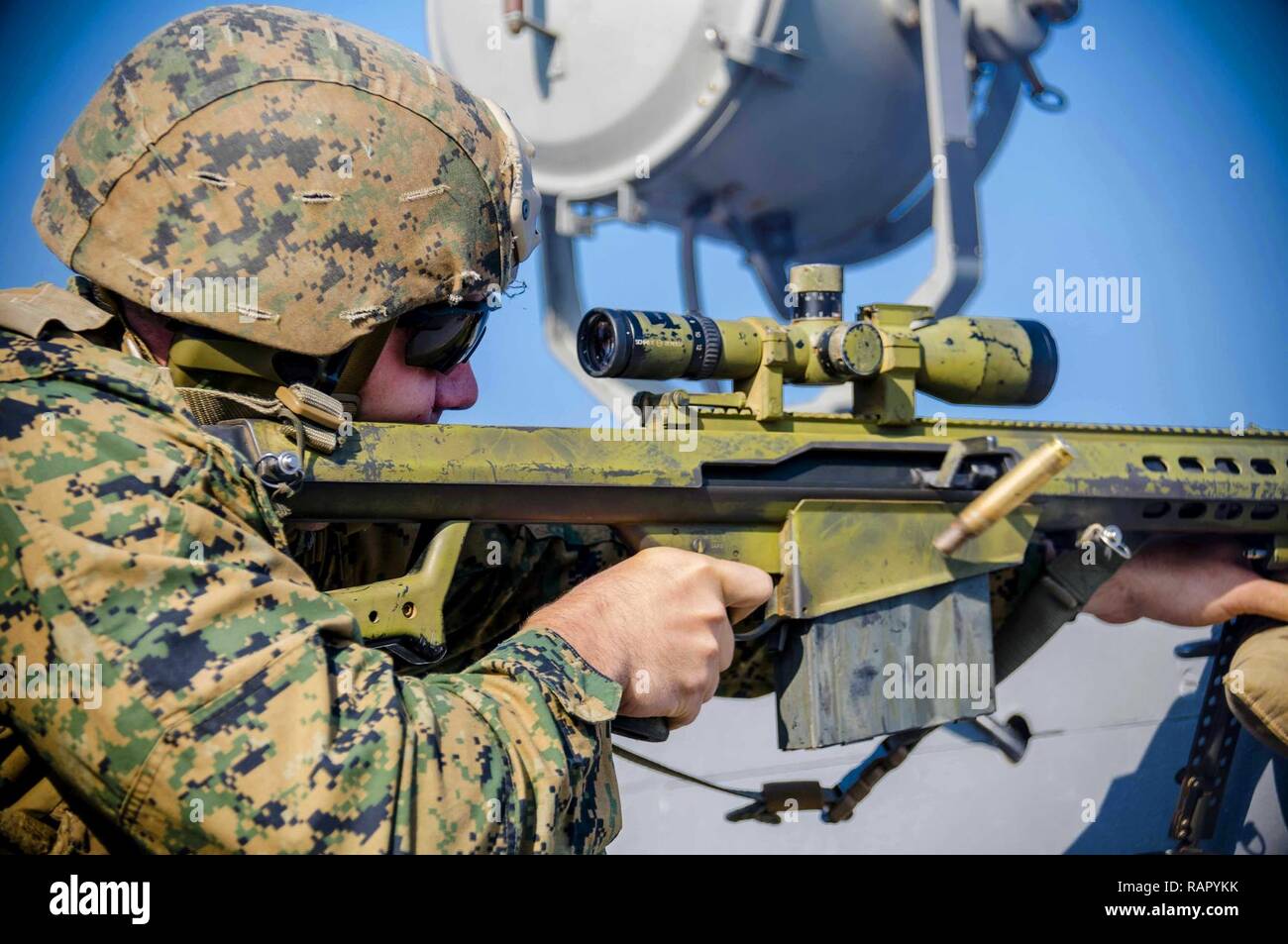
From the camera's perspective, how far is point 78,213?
2.14m

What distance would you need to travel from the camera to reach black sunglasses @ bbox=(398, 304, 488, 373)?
2.31m

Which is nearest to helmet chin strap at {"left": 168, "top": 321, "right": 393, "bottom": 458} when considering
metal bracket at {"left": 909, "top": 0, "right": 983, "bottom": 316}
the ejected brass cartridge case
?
the ejected brass cartridge case

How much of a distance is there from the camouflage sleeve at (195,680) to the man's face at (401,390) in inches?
21.1

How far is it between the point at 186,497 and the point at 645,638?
0.74m

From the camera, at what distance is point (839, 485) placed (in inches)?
109

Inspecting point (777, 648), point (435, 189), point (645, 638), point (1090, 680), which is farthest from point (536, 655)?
point (1090, 680)

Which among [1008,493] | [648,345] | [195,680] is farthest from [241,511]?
[1008,493]

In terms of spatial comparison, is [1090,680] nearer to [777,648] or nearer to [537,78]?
[777,648]

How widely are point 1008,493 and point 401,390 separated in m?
1.22

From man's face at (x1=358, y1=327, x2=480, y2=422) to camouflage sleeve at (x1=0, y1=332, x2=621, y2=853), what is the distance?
21.1 inches

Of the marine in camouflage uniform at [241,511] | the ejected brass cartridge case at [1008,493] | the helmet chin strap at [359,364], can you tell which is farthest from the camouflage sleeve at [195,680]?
the ejected brass cartridge case at [1008,493]

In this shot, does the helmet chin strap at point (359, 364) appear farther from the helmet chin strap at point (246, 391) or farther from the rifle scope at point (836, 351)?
the rifle scope at point (836, 351)

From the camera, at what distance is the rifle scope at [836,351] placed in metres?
2.82
